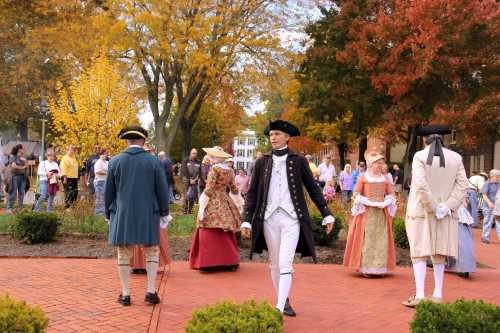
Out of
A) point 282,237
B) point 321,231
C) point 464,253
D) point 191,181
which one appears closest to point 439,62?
point 191,181

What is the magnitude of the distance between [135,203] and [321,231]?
5.01 metres

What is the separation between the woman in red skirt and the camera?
310 inches

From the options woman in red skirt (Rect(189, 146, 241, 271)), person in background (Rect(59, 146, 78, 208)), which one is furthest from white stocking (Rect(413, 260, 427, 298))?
person in background (Rect(59, 146, 78, 208))

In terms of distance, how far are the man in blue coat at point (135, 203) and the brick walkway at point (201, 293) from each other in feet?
1.63

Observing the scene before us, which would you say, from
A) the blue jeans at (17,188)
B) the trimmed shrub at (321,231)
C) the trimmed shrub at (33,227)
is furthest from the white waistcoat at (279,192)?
the blue jeans at (17,188)

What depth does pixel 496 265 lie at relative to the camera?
957 cm

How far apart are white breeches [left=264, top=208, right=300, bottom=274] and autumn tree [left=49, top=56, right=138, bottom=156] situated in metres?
14.8

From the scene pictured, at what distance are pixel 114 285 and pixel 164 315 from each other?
1.51m

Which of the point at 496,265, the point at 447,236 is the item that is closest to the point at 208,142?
the point at 496,265

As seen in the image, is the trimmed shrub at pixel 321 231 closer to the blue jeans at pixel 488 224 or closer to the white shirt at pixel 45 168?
the blue jeans at pixel 488 224

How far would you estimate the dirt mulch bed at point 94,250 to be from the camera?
8.99 meters

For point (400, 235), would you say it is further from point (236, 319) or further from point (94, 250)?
point (236, 319)

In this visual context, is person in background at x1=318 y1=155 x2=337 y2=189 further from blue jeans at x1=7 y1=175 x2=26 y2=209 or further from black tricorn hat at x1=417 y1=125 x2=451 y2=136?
black tricorn hat at x1=417 y1=125 x2=451 y2=136

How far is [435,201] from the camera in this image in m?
6.05
